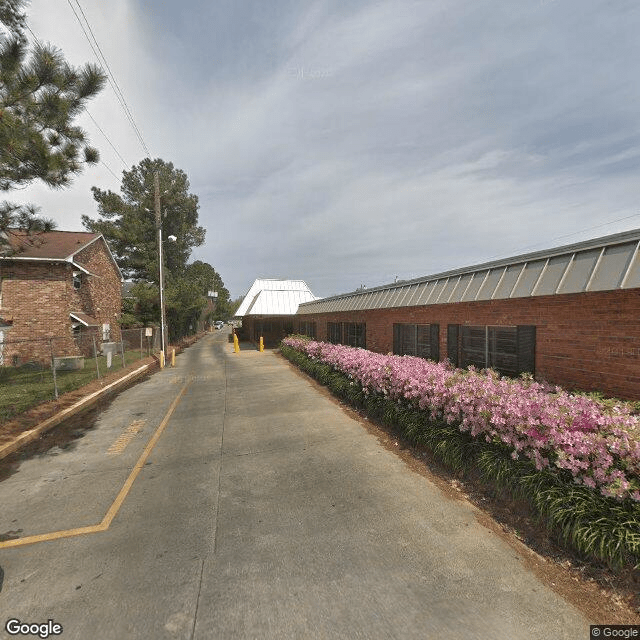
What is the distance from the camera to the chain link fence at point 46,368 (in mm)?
9828

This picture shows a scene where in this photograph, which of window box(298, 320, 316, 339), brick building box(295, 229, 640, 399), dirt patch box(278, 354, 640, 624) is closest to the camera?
dirt patch box(278, 354, 640, 624)

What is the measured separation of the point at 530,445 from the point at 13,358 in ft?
76.6

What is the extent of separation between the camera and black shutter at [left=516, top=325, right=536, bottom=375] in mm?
6254

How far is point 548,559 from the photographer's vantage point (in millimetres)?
3412

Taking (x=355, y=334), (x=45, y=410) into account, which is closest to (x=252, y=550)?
(x=45, y=410)

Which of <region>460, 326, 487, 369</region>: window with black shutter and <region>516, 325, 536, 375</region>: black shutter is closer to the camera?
<region>516, 325, 536, 375</region>: black shutter

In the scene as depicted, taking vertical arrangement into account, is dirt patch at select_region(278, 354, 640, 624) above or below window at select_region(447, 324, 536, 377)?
below

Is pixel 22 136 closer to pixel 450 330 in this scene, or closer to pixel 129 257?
pixel 450 330

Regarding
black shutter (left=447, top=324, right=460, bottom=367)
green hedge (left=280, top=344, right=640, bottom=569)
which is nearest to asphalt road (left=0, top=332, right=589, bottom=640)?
green hedge (left=280, top=344, right=640, bottom=569)

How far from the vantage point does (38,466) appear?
5922mm

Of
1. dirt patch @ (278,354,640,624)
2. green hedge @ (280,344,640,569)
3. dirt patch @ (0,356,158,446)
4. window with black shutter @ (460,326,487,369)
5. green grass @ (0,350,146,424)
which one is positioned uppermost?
window with black shutter @ (460,326,487,369)

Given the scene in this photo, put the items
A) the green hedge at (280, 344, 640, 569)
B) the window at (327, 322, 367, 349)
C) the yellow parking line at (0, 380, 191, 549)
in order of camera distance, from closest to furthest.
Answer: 1. the green hedge at (280, 344, 640, 569)
2. the yellow parking line at (0, 380, 191, 549)
3. the window at (327, 322, 367, 349)

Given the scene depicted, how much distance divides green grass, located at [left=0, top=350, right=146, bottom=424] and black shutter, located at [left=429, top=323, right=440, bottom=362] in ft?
35.3

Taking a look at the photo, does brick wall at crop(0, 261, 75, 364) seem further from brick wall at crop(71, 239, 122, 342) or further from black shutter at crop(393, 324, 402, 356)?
black shutter at crop(393, 324, 402, 356)
